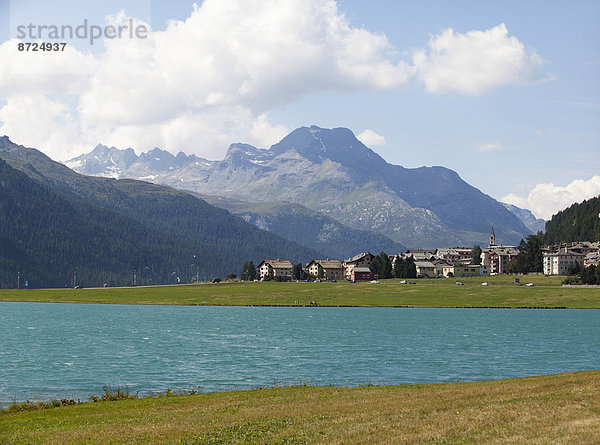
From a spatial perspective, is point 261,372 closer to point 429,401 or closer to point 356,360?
point 356,360

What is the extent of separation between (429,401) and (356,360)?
38.3m

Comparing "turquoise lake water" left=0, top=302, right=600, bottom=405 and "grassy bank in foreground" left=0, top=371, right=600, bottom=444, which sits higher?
"grassy bank in foreground" left=0, top=371, right=600, bottom=444

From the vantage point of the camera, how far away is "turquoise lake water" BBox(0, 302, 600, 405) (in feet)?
216

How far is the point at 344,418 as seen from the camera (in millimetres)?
38281

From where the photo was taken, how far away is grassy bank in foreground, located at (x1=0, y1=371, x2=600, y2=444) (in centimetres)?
3284

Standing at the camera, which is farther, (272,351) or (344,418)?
(272,351)

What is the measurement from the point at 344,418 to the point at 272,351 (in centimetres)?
5322

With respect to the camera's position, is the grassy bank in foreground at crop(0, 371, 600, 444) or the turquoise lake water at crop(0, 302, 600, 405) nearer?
the grassy bank in foreground at crop(0, 371, 600, 444)

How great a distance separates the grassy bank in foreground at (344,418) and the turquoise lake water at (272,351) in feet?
46.8

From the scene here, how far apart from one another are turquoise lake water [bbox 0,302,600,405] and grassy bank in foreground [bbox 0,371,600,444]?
14.3 metres

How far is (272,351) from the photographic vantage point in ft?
298

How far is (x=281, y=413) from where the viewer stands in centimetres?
4112

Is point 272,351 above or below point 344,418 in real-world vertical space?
below

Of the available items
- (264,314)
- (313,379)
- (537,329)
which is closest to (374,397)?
(313,379)
